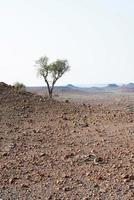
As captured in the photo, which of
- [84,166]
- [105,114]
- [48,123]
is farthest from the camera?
[105,114]

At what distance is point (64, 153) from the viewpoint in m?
10.1

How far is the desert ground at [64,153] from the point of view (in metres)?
8.24

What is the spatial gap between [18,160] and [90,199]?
2362 millimetres

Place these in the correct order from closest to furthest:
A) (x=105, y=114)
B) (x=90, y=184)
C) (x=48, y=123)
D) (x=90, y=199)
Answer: (x=90, y=199)
(x=90, y=184)
(x=48, y=123)
(x=105, y=114)

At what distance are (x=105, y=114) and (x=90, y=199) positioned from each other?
23.0 feet

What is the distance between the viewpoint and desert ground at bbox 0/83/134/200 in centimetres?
824

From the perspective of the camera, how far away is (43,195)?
8109 mm

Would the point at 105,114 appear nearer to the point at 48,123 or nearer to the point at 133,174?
the point at 48,123

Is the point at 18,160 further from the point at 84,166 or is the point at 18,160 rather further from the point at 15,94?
the point at 15,94

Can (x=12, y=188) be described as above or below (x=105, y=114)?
below

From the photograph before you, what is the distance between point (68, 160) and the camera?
9.66m

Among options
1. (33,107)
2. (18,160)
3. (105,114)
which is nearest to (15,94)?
(33,107)

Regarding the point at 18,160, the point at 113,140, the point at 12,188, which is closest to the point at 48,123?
the point at 113,140

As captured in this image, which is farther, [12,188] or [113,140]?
[113,140]
